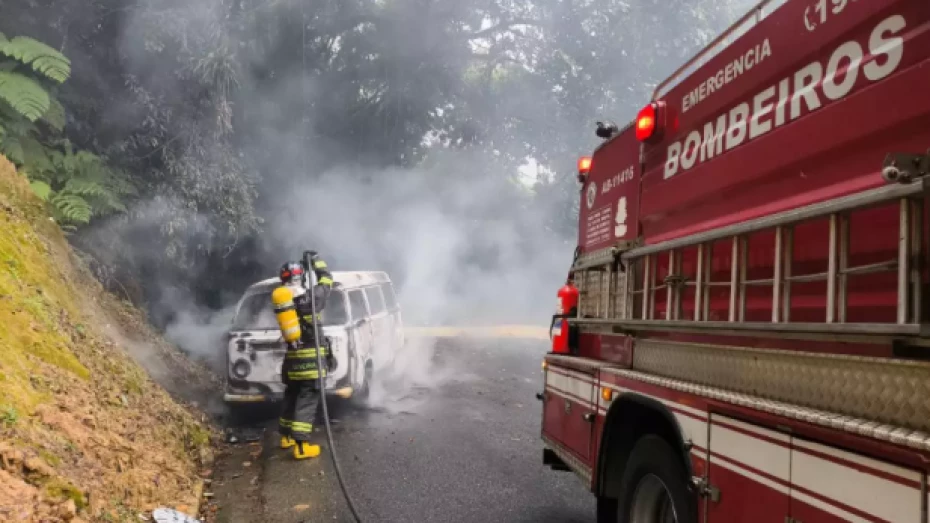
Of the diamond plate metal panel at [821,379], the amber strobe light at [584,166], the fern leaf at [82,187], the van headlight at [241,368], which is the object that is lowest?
the van headlight at [241,368]

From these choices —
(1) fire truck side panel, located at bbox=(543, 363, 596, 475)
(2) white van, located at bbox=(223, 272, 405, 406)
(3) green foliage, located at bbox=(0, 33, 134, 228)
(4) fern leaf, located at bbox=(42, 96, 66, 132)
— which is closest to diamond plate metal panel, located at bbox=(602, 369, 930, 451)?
(1) fire truck side panel, located at bbox=(543, 363, 596, 475)

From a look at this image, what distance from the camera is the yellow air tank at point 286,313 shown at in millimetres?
6324

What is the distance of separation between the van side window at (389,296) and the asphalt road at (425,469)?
120 centimetres

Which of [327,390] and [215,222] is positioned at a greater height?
[215,222]

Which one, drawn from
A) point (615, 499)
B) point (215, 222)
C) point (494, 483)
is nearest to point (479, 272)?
point (215, 222)

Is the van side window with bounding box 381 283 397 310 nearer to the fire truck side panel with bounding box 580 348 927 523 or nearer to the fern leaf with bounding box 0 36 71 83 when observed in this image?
the fern leaf with bounding box 0 36 71 83

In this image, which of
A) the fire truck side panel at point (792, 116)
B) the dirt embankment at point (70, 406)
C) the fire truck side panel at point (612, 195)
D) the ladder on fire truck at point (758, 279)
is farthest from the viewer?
the fire truck side panel at point (612, 195)

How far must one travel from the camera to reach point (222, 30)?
1023 cm

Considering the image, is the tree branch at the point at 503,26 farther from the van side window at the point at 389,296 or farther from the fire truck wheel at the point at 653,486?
the fire truck wheel at the point at 653,486

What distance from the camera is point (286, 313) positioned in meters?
6.33

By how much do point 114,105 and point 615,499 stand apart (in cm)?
904

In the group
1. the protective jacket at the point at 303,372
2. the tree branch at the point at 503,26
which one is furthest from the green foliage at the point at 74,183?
the tree branch at the point at 503,26

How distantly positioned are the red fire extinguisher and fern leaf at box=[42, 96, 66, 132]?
6.57 m

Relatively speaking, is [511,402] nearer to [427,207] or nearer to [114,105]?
[114,105]
